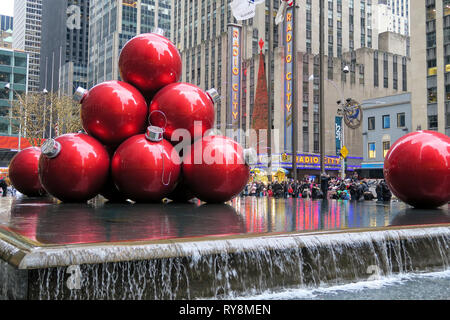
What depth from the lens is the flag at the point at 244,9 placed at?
2620 cm

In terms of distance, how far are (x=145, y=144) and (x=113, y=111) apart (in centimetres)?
101

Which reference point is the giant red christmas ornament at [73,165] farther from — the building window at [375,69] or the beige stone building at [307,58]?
the building window at [375,69]

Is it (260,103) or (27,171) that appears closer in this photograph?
(27,171)

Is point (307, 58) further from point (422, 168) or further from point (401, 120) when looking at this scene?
point (422, 168)

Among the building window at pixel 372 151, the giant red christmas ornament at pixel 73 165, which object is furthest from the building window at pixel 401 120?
the giant red christmas ornament at pixel 73 165

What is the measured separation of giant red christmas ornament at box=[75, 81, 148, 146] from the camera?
29.7 feet

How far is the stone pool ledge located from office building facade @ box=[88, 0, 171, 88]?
9759 centimetres

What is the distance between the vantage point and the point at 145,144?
28.8 feet

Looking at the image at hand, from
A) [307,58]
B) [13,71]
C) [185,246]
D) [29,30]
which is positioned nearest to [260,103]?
[307,58]

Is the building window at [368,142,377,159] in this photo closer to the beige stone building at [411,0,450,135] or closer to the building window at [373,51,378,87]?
the beige stone building at [411,0,450,135]

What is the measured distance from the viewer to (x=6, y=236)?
4402 mm
